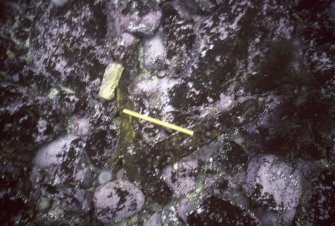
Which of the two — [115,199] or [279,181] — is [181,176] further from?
[279,181]

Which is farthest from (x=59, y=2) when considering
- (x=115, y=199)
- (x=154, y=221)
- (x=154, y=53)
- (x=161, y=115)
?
(x=154, y=221)

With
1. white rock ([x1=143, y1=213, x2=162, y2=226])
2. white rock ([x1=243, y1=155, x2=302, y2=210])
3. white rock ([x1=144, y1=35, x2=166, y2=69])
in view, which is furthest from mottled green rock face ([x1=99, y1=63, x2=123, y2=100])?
white rock ([x1=243, y1=155, x2=302, y2=210])

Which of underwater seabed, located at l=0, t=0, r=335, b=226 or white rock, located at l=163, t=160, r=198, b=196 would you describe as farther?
white rock, located at l=163, t=160, r=198, b=196

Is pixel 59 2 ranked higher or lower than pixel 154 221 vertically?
higher

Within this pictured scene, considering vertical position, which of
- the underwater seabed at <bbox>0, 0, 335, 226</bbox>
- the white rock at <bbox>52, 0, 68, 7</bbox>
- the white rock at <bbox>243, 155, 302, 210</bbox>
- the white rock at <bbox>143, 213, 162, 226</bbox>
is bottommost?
the white rock at <bbox>143, 213, 162, 226</bbox>

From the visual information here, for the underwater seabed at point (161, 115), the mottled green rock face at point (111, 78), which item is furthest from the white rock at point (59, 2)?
the mottled green rock face at point (111, 78)

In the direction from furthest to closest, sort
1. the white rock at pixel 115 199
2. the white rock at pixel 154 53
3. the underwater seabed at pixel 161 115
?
the white rock at pixel 115 199 → the white rock at pixel 154 53 → the underwater seabed at pixel 161 115

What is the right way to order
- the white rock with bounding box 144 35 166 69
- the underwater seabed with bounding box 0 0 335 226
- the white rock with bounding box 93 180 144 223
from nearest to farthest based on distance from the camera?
Result: the underwater seabed with bounding box 0 0 335 226
the white rock with bounding box 144 35 166 69
the white rock with bounding box 93 180 144 223

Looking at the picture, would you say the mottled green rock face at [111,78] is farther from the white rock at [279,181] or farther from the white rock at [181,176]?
the white rock at [279,181]

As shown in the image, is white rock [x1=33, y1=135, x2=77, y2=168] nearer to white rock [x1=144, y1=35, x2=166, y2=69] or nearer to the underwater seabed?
the underwater seabed
